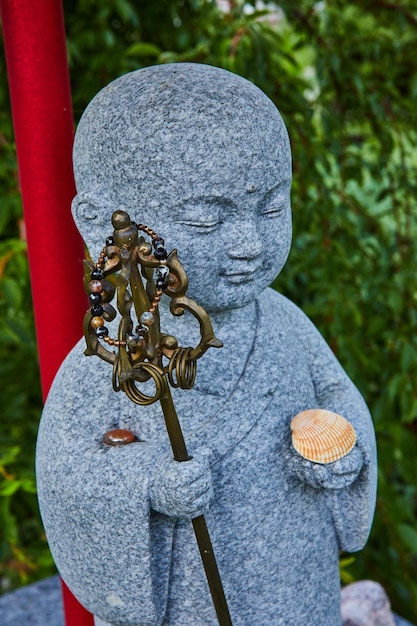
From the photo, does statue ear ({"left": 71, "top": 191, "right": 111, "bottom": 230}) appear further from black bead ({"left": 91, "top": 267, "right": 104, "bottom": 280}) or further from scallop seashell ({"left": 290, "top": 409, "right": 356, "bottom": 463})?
scallop seashell ({"left": 290, "top": 409, "right": 356, "bottom": 463})

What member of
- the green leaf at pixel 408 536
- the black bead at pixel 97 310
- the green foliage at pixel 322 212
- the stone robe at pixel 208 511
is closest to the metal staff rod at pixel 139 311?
the black bead at pixel 97 310

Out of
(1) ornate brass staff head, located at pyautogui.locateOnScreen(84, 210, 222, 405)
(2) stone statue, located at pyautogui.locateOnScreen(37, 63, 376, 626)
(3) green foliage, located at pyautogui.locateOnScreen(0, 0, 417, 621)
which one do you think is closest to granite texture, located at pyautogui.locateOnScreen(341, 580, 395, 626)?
(3) green foliage, located at pyautogui.locateOnScreen(0, 0, 417, 621)

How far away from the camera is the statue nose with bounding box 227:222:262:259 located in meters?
1.28

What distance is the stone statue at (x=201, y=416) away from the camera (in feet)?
4.15

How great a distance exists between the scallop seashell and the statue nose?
0.30 m

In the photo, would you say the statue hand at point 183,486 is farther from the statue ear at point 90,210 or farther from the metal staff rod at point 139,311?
the statue ear at point 90,210

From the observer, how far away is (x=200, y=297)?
1.33m

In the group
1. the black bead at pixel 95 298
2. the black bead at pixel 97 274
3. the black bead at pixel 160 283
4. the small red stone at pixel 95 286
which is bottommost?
the black bead at pixel 95 298

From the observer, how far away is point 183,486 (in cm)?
123

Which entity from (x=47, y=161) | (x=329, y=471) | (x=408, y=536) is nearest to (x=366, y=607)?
(x=408, y=536)

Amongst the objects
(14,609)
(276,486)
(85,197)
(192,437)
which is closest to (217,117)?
(85,197)

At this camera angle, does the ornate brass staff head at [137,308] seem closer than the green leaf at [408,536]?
Yes

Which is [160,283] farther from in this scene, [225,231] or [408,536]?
[408,536]

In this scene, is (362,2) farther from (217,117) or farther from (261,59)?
(217,117)
